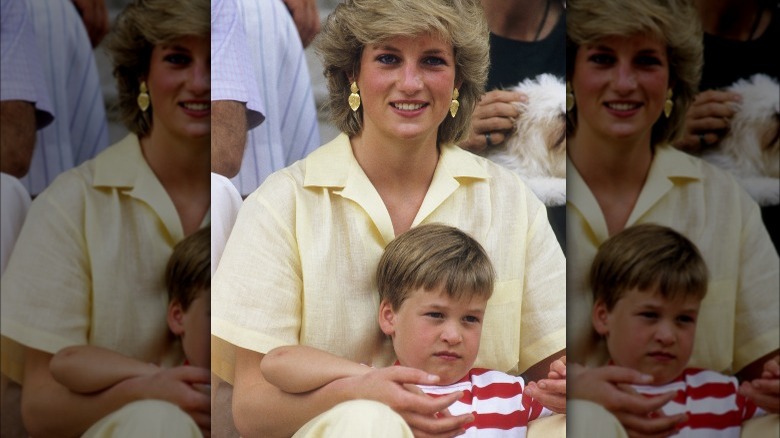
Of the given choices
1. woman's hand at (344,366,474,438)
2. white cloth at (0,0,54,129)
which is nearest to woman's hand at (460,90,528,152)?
woman's hand at (344,366,474,438)

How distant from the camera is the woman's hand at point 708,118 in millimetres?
3678

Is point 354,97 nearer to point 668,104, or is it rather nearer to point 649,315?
point 668,104

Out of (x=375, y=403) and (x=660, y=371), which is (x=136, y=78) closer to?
(x=375, y=403)

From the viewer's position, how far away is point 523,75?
3.58 meters

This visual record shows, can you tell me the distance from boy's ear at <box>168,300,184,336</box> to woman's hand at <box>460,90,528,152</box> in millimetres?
1124

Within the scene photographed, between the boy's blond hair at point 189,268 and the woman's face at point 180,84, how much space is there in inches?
14.2

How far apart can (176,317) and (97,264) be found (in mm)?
317

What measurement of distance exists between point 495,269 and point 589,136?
1.97 ft

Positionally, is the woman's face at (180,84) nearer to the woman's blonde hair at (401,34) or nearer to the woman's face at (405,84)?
the woman's blonde hair at (401,34)

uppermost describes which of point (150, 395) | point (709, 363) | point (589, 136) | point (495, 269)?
point (589, 136)

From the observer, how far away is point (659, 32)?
361cm

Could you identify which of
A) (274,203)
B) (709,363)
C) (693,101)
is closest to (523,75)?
(693,101)

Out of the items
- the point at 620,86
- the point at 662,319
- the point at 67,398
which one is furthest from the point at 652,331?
the point at 67,398

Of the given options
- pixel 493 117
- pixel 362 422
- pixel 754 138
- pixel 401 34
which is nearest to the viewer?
pixel 362 422
